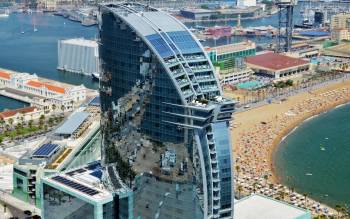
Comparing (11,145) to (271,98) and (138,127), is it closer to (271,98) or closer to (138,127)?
(138,127)

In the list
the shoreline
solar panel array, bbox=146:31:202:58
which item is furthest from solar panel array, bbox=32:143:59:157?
the shoreline

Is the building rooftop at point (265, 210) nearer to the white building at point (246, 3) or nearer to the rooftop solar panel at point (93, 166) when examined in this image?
the rooftop solar panel at point (93, 166)

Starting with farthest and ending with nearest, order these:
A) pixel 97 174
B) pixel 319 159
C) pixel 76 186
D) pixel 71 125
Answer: pixel 319 159 → pixel 71 125 → pixel 97 174 → pixel 76 186

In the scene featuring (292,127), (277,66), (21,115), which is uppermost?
(277,66)

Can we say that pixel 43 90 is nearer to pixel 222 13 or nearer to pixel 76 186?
pixel 76 186

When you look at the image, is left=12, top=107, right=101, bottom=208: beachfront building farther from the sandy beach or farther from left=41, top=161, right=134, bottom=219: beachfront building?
the sandy beach

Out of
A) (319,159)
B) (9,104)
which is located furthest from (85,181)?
(9,104)
